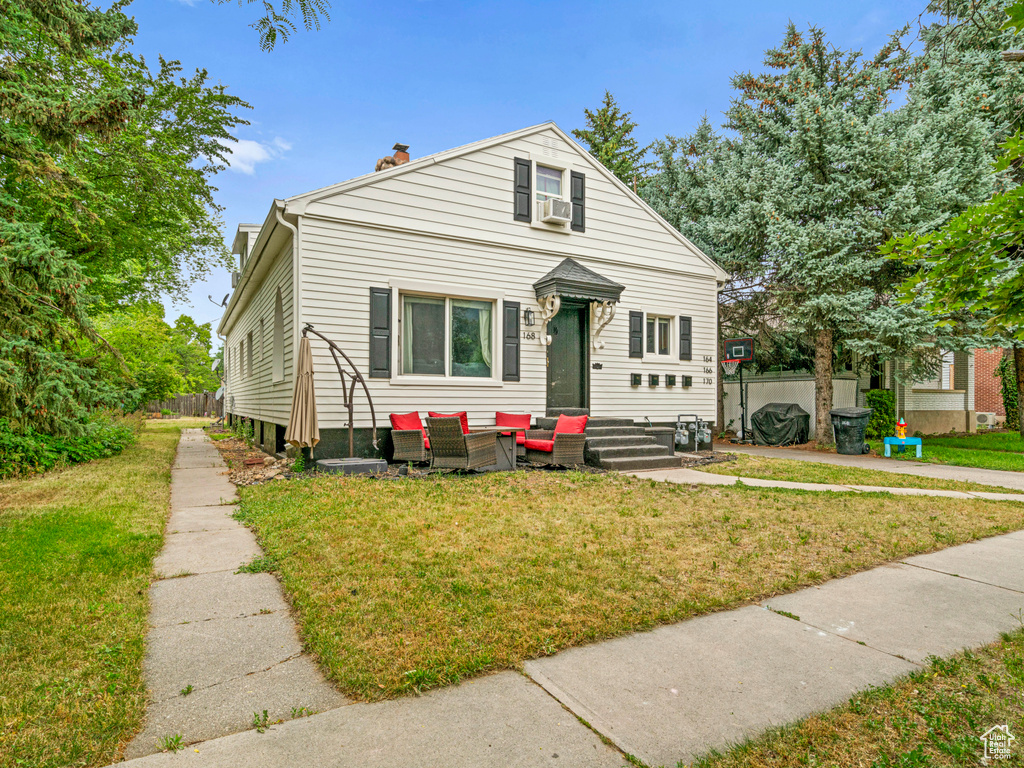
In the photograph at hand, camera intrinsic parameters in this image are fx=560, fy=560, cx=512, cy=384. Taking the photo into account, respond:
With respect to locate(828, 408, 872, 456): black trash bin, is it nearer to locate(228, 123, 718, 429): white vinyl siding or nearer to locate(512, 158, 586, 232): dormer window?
locate(228, 123, 718, 429): white vinyl siding

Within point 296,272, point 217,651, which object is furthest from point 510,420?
point 217,651

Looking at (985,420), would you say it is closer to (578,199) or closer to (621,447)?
(621,447)

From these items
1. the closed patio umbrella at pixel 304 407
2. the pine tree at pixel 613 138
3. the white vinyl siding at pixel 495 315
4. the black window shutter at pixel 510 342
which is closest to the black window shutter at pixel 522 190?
the white vinyl siding at pixel 495 315

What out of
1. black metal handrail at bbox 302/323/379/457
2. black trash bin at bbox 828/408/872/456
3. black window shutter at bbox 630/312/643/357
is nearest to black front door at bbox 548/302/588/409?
black window shutter at bbox 630/312/643/357

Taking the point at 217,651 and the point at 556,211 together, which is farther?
the point at 556,211

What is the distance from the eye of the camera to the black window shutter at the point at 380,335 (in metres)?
8.67

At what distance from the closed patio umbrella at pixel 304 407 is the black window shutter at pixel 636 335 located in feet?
20.4

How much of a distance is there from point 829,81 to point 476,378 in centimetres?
1167

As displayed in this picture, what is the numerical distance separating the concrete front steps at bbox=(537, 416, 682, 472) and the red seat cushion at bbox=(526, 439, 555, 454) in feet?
2.36

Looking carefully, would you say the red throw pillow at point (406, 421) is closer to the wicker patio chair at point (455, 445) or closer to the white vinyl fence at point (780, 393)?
the wicker patio chair at point (455, 445)

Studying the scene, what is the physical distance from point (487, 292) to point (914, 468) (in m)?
8.22

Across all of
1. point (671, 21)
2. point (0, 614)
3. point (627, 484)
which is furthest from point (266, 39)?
point (671, 21)

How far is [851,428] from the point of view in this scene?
12.2 meters

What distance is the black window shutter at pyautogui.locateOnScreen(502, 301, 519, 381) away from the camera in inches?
387
